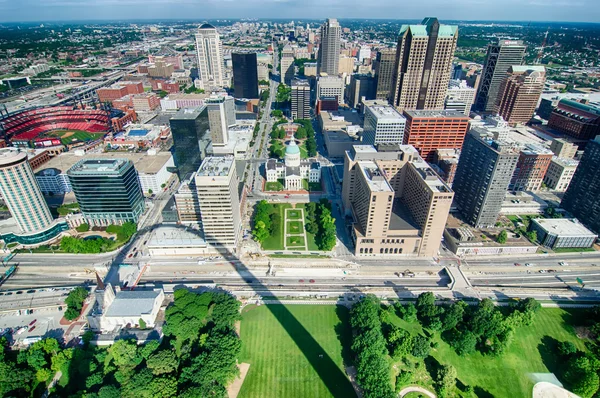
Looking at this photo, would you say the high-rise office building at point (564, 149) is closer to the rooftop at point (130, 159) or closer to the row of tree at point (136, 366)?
the row of tree at point (136, 366)

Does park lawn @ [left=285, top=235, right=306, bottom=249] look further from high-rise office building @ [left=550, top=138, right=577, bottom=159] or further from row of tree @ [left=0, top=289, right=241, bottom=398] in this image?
high-rise office building @ [left=550, top=138, right=577, bottom=159]

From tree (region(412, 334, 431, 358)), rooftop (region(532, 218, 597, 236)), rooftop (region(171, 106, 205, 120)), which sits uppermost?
rooftop (region(171, 106, 205, 120))

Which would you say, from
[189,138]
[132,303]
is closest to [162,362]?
[132,303]

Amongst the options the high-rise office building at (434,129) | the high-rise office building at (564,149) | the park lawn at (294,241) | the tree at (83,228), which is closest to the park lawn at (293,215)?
the park lawn at (294,241)

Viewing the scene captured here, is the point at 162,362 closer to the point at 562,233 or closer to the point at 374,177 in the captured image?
the point at 374,177

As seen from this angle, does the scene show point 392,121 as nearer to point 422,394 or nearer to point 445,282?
point 445,282

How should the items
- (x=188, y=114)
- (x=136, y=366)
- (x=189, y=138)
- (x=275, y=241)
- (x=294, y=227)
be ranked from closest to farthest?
(x=136, y=366)
(x=275, y=241)
(x=294, y=227)
(x=189, y=138)
(x=188, y=114)

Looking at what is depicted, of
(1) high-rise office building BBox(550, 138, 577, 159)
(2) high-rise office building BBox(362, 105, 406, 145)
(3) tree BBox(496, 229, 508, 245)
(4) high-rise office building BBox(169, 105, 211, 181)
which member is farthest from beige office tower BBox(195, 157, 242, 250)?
(1) high-rise office building BBox(550, 138, 577, 159)
